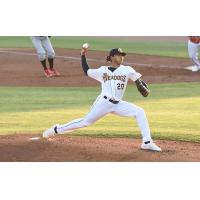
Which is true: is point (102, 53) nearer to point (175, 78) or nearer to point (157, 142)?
point (175, 78)

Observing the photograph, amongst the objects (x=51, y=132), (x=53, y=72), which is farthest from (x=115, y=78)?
(x=53, y=72)

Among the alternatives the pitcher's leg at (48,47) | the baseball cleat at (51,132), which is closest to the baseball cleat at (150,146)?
the baseball cleat at (51,132)

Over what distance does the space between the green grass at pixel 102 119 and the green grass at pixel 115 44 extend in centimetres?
960

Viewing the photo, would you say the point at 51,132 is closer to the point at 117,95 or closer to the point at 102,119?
the point at 117,95

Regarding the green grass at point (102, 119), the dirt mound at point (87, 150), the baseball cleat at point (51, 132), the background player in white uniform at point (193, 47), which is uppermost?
the background player in white uniform at point (193, 47)

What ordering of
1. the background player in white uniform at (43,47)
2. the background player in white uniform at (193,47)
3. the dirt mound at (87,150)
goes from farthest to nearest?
the background player in white uniform at (193,47) < the background player in white uniform at (43,47) < the dirt mound at (87,150)

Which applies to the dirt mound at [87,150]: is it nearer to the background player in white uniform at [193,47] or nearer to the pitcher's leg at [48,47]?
the pitcher's leg at [48,47]

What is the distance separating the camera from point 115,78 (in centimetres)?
1051

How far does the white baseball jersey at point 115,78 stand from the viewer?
10508 millimetres

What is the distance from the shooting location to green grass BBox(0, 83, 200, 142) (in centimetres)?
1282

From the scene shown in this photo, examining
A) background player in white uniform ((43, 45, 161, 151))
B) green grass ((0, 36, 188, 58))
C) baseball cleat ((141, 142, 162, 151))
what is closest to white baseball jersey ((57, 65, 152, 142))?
background player in white uniform ((43, 45, 161, 151))

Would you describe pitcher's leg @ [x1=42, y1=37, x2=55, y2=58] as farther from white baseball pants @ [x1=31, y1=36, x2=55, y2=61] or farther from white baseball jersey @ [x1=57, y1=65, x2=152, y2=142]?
white baseball jersey @ [x1=57, y1=65, x2=152, y2=142]

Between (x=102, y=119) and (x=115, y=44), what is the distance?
58.3 ft
